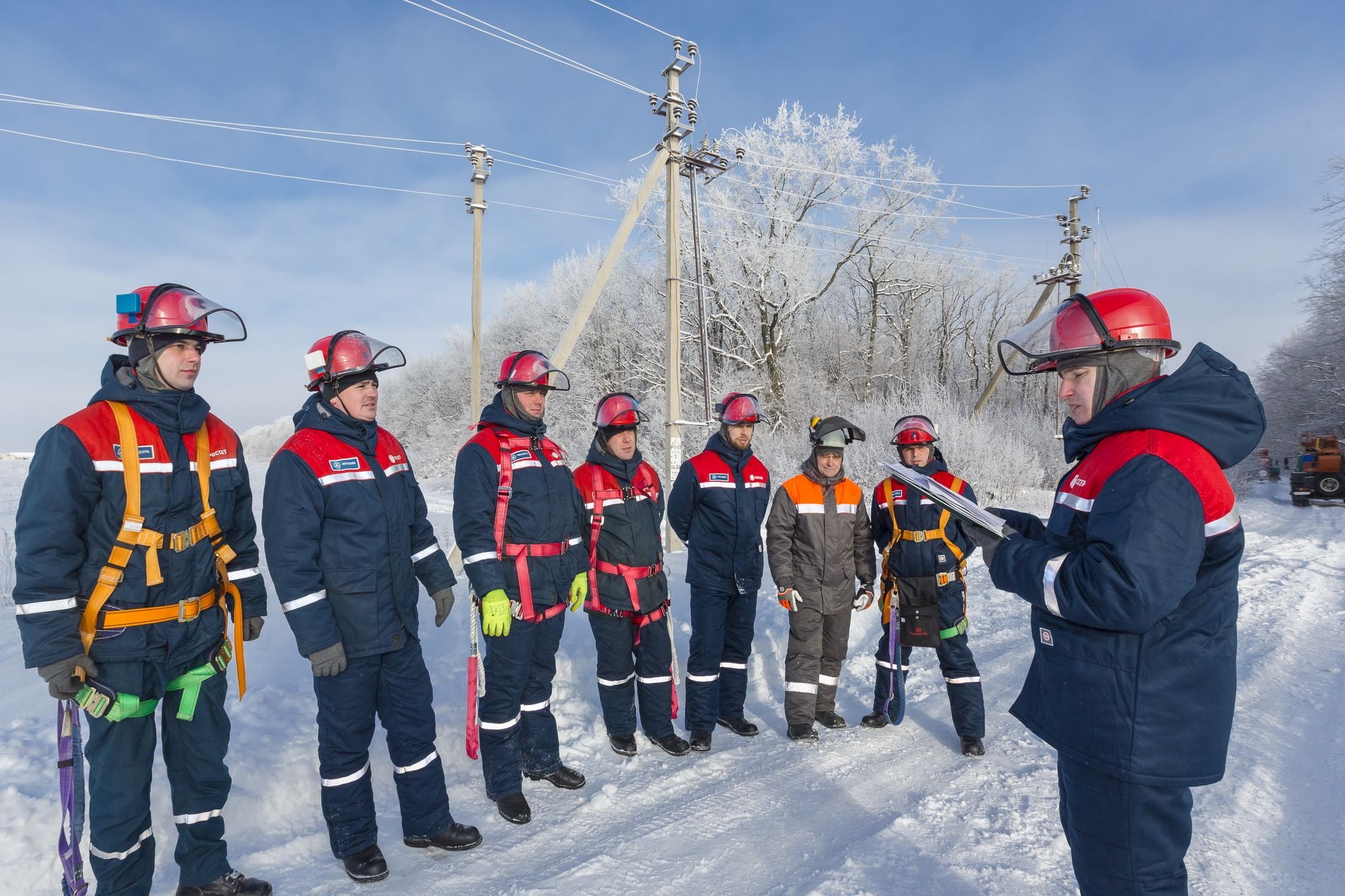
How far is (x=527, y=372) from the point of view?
14.6 feet

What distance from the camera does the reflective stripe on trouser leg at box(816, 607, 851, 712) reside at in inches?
214

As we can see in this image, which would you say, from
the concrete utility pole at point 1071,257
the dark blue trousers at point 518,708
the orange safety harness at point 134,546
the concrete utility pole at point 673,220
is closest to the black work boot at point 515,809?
the dark blue trousers at point 518,708

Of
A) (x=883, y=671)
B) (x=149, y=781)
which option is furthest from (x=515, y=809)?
(x=883, y=671)

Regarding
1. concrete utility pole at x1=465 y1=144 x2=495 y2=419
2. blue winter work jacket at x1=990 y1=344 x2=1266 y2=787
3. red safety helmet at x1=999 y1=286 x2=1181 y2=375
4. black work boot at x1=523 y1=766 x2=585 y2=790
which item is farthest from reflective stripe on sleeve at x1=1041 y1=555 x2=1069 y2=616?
concrete utility pole at x1=465 y1=144 x2=495 y2=419

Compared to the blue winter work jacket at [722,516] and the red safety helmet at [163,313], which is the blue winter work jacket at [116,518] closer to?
the red safety helmet at [163,313]

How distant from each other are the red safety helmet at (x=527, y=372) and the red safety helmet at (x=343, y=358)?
77 cm

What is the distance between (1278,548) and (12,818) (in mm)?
16228

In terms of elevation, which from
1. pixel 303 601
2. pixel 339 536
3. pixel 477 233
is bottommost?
pixel 303 601

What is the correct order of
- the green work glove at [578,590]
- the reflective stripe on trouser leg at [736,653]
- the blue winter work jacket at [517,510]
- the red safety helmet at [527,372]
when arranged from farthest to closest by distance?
the reflective stripe on trouser leg at [736,653]
the green work glove at [578,590]
the red safety helmet at [527,372]
the blue winter work jacket at [517,510]

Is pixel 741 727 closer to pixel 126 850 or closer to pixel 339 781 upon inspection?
pixel 339 781

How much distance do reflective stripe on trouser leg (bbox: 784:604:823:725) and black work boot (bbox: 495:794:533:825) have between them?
6.40 feet

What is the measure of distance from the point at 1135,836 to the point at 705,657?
3385 millimetres

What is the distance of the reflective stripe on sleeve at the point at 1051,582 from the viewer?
2240mm

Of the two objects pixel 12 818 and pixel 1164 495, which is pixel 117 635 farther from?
pixel 1164 495
